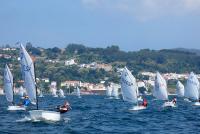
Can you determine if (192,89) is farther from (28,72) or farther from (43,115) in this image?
(43,115)

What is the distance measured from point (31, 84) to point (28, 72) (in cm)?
142

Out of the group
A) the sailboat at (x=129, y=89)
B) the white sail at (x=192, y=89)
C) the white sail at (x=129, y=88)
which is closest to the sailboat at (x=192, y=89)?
the white sail at (x=192, y=89)

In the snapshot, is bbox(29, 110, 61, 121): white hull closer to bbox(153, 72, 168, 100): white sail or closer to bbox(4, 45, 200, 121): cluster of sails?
bbox(4, 45, 200, 121): cluster of sails

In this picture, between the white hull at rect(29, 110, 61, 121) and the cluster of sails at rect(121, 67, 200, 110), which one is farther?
the cluster of sails at rect(121, 67, 200, 110)

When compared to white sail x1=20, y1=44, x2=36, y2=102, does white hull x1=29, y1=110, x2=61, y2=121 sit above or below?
below

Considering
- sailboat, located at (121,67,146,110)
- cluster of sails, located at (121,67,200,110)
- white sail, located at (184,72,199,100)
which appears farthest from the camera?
white sail, located at (184,72,199,100)

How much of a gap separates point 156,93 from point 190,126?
50.8 meters

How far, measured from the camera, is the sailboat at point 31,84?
6625cm

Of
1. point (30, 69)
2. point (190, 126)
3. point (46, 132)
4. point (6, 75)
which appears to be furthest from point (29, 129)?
point (6, 75)

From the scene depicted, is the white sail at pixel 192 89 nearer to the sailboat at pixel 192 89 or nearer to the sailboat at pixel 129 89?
the sailboat at pixel 192 89

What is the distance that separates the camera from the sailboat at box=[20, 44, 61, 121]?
6625 centimetres

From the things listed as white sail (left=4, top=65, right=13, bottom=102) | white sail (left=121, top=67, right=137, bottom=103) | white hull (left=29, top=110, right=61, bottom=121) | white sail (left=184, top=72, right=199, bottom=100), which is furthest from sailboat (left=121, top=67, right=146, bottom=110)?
white hull (left=29, top=110, right=61, bottom=121)

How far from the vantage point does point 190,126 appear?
65.8 m

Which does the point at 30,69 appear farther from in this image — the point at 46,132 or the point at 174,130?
the point at 174,130
